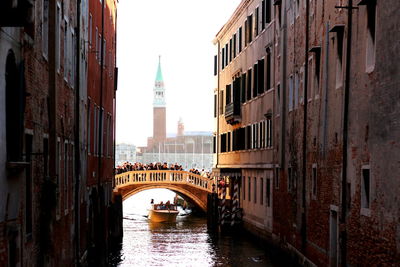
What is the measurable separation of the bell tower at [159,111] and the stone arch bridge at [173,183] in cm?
13454

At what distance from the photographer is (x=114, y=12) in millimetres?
33219

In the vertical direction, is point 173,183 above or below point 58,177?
below

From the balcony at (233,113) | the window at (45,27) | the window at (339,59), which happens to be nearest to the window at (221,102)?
the balcony at (233,113)

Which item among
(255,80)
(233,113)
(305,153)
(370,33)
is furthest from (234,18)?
(370,33)

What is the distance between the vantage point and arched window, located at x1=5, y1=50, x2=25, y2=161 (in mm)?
10125

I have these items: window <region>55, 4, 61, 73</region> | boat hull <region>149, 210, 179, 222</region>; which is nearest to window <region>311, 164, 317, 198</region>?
window <region>55, 4, 61, 73</region>

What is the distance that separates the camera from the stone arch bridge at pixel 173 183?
4594 cm

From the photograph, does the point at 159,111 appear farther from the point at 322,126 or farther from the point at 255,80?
the point at 322,126

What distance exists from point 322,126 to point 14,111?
9.48 metres

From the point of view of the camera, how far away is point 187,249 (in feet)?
99.3

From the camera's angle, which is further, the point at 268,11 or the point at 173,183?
the point at 173,183

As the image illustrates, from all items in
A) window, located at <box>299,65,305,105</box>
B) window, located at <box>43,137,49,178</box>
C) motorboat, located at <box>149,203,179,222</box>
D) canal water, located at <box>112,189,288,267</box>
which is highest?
window, located at <box>299,65,305,105</box>

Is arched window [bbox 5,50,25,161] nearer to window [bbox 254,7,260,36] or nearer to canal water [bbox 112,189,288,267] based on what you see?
canal water [bbox 112,189,288,267]

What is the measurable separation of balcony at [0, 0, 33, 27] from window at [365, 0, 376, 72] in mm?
7063
